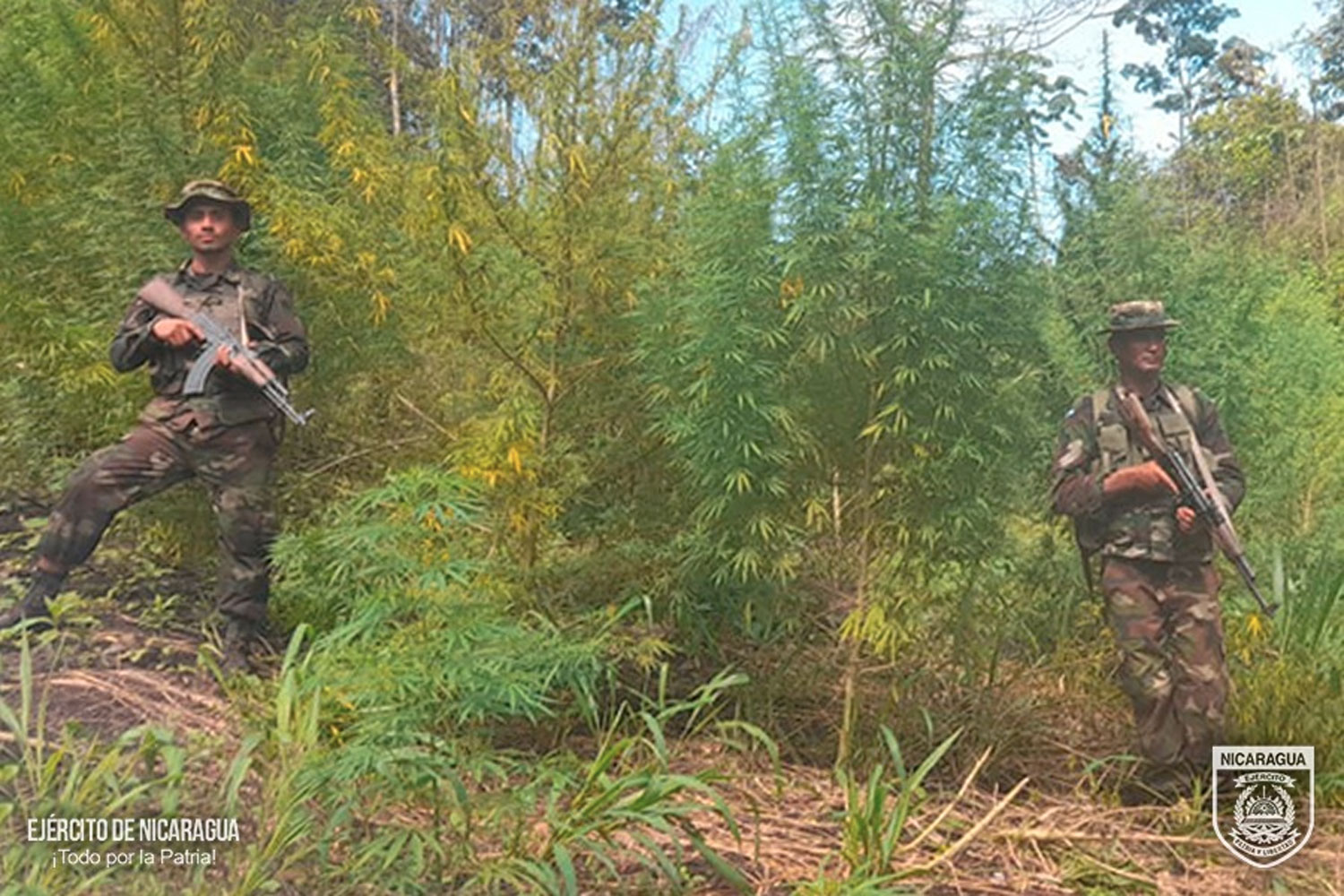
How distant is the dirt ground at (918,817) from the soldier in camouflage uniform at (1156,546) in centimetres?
28

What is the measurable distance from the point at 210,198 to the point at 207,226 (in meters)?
0.10

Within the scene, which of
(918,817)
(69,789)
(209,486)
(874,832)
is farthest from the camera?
(209,486)

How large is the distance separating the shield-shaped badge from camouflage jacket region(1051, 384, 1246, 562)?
726 millimetres

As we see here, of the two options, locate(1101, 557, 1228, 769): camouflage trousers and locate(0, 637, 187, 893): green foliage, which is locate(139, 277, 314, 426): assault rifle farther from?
locate(1101, 557, 1228, 769): camouflage trousers

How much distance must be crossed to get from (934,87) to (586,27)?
1235mm

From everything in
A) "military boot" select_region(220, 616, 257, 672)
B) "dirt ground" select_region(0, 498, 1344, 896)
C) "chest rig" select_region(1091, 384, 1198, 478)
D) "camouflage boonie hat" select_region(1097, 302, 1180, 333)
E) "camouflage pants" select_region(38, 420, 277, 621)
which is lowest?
"dirt ground" select_region(0, 498, 1344, 896)

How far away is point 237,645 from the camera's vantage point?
144 inches

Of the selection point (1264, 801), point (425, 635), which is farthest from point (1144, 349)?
point (425, 635)

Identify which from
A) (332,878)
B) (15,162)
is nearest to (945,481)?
(332,878)

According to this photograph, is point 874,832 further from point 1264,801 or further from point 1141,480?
point 1264,801

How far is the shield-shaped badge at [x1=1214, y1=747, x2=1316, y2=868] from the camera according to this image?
3178 millimetres

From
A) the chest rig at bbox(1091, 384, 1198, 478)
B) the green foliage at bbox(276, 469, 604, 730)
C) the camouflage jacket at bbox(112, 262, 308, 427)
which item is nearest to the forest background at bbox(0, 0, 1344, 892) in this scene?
the green foliage at bbox(276, 469, 604, 730)

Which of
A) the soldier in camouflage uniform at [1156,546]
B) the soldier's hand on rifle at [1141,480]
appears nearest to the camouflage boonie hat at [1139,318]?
the soldier in camouflage uniform at [1156,546]

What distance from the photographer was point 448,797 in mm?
2881
